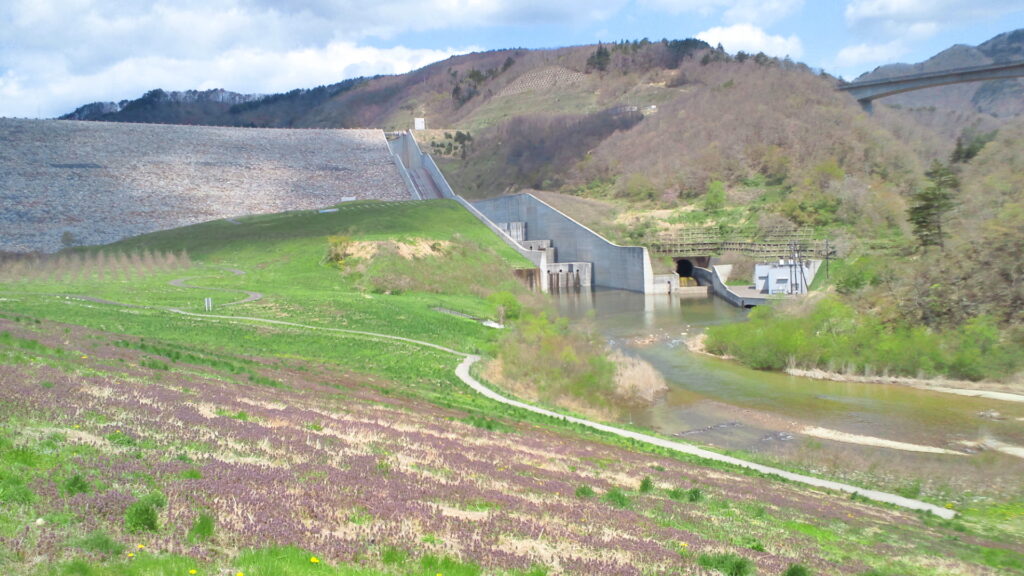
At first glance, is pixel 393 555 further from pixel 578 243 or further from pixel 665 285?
pixel 578 243

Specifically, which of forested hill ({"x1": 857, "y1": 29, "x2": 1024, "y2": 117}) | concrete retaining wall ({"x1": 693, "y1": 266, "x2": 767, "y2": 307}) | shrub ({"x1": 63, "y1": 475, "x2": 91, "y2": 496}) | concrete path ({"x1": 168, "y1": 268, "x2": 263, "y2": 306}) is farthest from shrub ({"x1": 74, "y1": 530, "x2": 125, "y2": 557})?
forested hill ({"x1": 857, "y1": 29, "x2": 1024, "y2": 117})

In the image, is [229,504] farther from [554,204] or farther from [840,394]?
[554,204]

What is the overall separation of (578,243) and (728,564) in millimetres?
67835

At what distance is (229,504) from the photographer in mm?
7492

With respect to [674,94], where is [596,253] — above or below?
below

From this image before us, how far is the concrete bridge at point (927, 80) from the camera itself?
78625mm

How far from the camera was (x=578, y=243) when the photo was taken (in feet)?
249

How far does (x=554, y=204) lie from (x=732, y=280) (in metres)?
23.2

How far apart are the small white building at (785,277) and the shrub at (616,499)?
43841mm

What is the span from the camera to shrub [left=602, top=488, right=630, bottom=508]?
37.5 feet

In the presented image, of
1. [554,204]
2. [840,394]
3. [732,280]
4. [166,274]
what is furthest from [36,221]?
[840,394]

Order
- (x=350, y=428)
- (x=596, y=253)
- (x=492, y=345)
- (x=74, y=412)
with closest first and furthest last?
(x=74, y=412)
(x=350, y=428)
(x=492, y=345)
(x=596, y=253)

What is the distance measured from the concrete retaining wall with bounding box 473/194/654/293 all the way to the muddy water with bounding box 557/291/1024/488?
1084 inches

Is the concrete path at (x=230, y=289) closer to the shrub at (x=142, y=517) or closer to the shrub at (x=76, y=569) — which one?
the shrub at (x=142, y=517)
